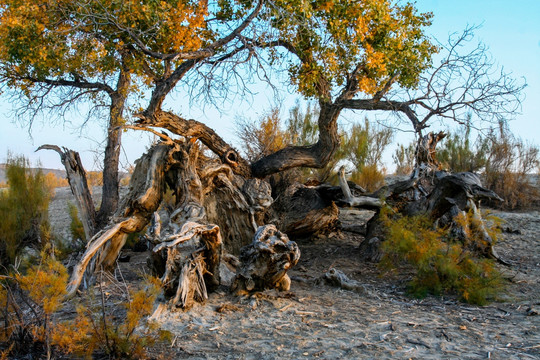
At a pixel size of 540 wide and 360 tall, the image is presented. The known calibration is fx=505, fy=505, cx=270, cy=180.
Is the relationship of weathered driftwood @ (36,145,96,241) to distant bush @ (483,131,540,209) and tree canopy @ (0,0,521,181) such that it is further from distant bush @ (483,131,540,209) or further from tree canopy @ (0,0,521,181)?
distant bush @ (483,131,540,209)

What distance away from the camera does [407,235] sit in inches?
233

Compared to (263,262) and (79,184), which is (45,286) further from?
(79,184)

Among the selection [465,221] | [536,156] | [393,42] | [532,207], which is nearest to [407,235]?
[465,221]

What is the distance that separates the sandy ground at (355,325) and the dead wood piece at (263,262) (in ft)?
0.50

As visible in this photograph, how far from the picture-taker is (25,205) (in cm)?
880

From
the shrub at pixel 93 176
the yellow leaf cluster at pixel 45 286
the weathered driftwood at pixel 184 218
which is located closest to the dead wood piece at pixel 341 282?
the weathered driftwood at pixel 184 218

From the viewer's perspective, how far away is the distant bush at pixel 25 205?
8.56 metres

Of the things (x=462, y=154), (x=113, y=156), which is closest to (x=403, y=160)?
(x=462, y=154)

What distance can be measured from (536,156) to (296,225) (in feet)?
29.1

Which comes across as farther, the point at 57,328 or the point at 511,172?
the point at 511,172

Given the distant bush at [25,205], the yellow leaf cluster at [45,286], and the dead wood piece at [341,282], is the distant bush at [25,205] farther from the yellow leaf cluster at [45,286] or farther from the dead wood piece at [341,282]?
the yellow leaf cluster at [45,286]

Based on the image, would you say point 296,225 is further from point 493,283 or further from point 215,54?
point 493,283

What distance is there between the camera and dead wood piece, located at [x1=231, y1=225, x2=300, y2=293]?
5402mm

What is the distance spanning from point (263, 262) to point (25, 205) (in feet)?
17.7
